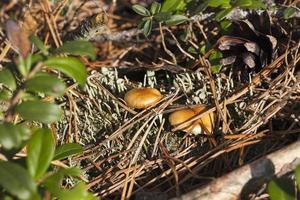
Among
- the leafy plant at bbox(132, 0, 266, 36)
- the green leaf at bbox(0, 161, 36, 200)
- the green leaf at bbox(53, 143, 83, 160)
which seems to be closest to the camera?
the green leaf at bbox(0, 161, 36, 200)

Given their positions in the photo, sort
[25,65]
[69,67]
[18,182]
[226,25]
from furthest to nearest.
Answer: [226,25]
[69,67]
[25,65]
[18,182]

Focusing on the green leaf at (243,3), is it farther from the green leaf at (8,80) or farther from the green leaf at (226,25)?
the green leaf at (8,80)

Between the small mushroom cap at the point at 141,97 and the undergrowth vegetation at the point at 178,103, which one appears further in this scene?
the small mushroom cap at the point at 141,97

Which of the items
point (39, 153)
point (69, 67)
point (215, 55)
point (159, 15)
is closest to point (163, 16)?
point (159, 15)

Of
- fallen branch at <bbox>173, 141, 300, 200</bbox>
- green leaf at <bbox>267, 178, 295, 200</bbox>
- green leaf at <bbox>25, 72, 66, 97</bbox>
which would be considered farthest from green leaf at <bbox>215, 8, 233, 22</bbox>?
green leaf at <bbox>25, 72, 66, 97</bbox>

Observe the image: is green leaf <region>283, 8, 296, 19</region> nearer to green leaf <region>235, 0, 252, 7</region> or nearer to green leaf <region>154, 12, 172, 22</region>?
green leaf <region>235, 0, 252, 7</region>

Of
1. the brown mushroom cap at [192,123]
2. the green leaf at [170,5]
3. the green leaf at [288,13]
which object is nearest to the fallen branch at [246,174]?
the brown mushroom cap at [192,123]

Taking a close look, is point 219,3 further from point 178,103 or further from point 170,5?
point 178,103
